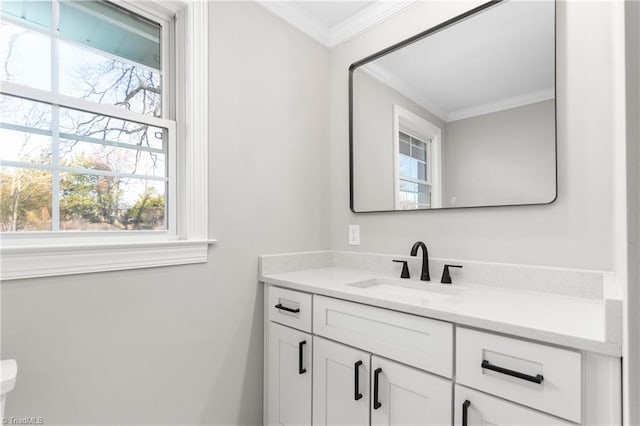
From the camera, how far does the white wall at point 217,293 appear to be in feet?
3.71

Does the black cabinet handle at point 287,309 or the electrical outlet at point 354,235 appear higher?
the electrical outlet at point 354,235

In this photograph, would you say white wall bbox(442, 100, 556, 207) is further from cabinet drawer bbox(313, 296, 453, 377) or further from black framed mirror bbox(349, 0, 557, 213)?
cabinet drawer bbox(313, 296, 453, 377)

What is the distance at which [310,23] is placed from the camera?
199 centimetres

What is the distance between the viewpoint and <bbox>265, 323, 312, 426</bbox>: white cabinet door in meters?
1.46

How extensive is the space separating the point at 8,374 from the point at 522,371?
1470 mm

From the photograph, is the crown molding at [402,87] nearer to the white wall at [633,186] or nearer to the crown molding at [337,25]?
the crown molding at [337,25]

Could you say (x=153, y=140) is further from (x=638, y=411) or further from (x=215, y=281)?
(x=638, y=411)

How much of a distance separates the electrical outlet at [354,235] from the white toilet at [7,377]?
1.55 metres

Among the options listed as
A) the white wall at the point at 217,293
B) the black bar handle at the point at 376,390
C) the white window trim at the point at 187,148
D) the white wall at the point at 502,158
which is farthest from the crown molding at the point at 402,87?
the black bar handle at the point at 376,390

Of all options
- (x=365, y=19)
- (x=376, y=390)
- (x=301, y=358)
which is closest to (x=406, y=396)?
(x=376, y=390)

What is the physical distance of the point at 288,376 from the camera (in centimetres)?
155

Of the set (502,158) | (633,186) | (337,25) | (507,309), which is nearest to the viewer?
(633,186)

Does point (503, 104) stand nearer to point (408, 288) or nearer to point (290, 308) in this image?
point (408, 288)

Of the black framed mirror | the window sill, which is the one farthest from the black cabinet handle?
the black framed mirror
